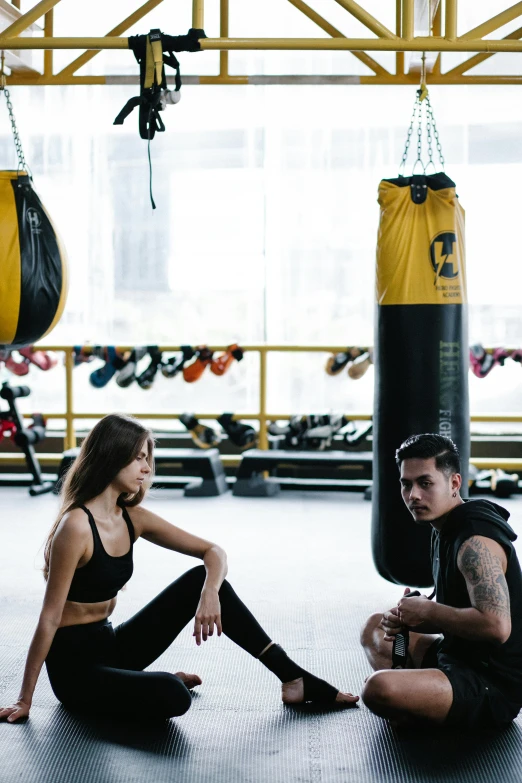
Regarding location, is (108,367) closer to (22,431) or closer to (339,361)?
(22,431)

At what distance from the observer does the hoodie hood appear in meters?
2.60

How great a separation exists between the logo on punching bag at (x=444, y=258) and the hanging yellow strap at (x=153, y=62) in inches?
48.2

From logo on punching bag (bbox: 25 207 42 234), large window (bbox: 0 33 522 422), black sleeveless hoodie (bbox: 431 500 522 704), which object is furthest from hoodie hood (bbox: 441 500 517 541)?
large window (bbox: 0 33 522 422)

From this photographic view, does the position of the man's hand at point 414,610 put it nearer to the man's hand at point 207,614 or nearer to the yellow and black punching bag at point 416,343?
the man's hand at point 207,614

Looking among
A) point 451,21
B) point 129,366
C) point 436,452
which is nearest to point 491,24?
point 451,21

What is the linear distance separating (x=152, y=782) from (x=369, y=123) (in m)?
6.40

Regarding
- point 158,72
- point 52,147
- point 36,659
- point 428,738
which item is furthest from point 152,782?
point 52,147

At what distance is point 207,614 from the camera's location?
8.93 feet

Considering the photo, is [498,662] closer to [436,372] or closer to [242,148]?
[436,372]

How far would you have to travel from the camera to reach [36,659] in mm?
2627

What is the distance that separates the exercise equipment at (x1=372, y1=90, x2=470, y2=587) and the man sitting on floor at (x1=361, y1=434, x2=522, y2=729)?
3.00 ft

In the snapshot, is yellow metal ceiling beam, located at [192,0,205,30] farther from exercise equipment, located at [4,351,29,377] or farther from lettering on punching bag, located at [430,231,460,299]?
exercise equipment, located at [4,351,29,377]

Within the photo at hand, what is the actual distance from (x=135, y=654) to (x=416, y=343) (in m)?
1.60

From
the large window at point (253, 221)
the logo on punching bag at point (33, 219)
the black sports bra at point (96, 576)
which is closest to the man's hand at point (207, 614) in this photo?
the black sports bra at point (96, 576)
